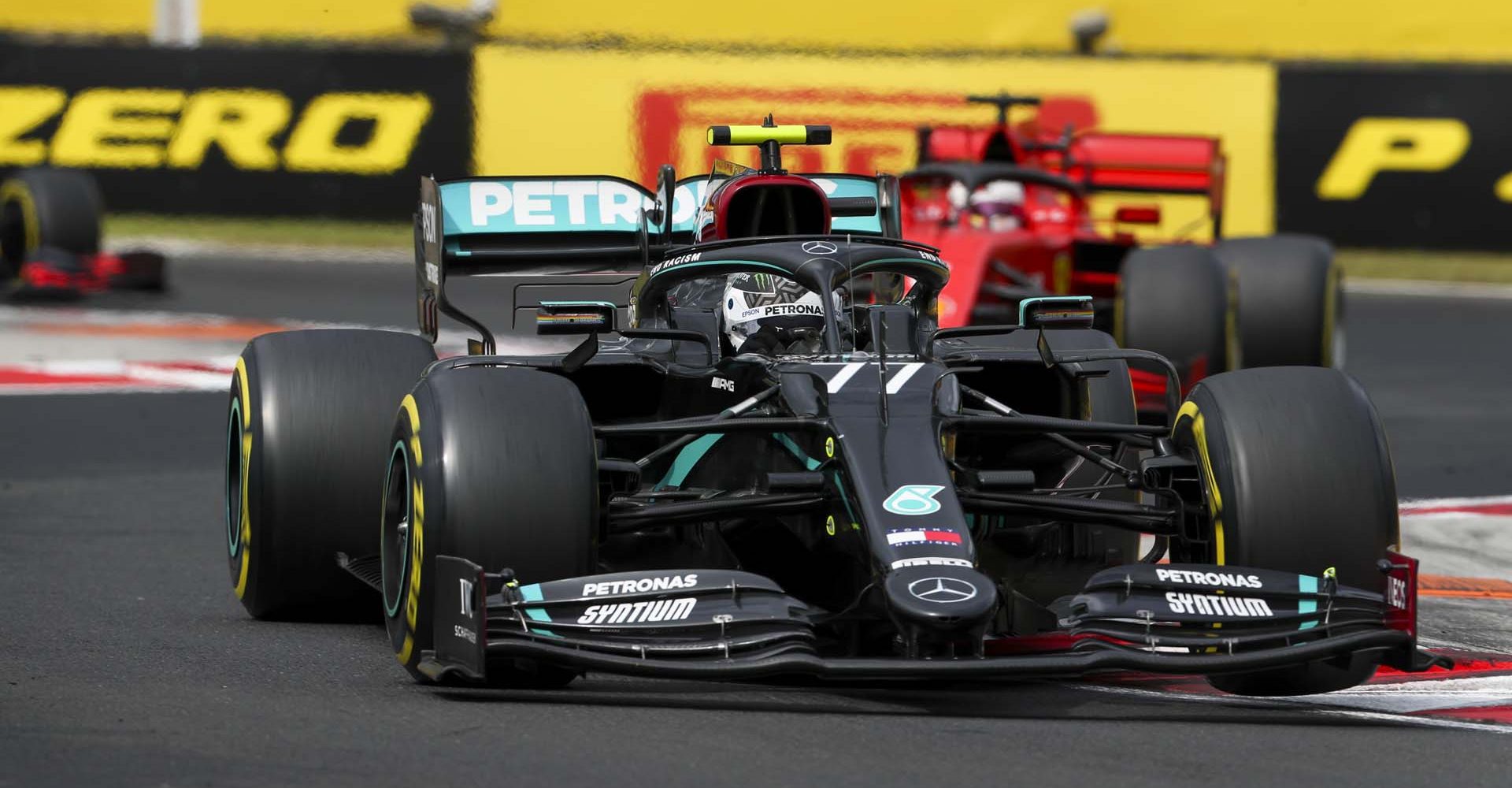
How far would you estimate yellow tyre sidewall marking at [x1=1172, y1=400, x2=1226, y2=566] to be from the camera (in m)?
6.35

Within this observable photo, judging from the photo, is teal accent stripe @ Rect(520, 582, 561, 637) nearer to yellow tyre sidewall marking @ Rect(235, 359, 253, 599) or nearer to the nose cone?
the nose cone

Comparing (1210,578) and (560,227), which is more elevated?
(560,227)

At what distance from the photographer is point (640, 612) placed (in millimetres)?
5746

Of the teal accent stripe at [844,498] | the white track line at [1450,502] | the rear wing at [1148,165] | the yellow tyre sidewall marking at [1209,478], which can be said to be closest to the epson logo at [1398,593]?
the yellow tyre sidewall marking at [1209,478]

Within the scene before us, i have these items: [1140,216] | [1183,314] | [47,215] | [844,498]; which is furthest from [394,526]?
[47,215]

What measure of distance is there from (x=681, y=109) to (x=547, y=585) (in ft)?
52.2

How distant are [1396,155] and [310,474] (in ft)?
50.7

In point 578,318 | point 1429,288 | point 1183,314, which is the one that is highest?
point 578,318

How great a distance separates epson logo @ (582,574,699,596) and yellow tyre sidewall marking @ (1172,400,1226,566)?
1.46m

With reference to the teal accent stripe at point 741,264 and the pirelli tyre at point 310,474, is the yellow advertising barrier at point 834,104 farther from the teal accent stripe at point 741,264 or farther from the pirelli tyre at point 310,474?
the teal accent stripe at point 741,264

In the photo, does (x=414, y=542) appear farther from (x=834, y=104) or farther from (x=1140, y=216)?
(x=834, y=104)

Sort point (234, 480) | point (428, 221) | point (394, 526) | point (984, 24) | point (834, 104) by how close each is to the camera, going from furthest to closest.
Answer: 1. point (984, 24)
2. point (834, 104)
3. point (428, 221)
4. point (234, 480)
5. point (394, 526)

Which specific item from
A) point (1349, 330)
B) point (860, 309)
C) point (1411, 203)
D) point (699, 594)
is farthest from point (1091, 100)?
point (699, 594)

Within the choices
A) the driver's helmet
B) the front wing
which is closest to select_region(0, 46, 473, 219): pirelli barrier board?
the driver's helmet
